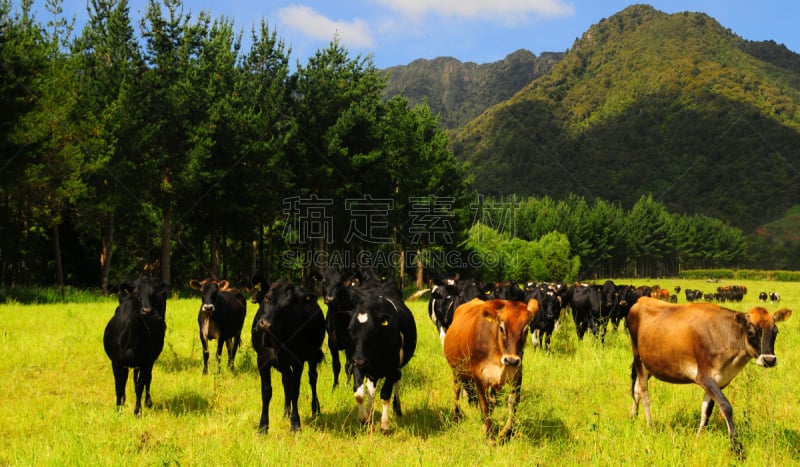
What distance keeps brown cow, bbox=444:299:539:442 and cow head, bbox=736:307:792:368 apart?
2.53m

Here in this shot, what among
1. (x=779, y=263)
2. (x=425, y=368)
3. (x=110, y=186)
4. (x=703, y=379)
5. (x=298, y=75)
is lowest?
(x=779, y=263)

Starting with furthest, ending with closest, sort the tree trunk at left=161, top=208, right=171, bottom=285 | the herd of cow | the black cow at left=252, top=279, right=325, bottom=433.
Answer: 1. the tree trunk at left=161, top=208, right=171, bottom=285
2. the black cow at left=252, top=279, right=325, bottom=433
3. the herd of cow

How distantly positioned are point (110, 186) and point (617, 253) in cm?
11243

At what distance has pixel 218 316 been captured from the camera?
12.5 metres

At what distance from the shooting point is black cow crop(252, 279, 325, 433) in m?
8.06

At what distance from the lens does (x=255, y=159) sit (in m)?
35.4

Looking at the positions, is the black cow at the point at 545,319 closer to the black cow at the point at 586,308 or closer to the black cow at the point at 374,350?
the black cow at the point at 586,308

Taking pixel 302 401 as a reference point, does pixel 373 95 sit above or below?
above

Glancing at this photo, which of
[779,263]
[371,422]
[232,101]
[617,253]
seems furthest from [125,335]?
[779,263]

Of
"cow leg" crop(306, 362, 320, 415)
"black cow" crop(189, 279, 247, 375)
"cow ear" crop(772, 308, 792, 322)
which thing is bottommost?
"cow leg" crop(306, 362, 320, 415)

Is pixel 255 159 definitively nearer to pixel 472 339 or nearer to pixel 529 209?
pixel 472 339

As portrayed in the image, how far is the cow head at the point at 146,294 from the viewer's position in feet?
28.8

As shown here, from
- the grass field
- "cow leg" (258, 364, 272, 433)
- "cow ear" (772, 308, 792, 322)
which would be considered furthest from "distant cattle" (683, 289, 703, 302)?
"cow leg" (258, 364, 272, 433)

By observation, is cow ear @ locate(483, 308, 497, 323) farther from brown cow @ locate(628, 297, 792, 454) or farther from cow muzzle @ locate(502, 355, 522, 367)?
brown cow @ locate(628, 297, 792, 454)
